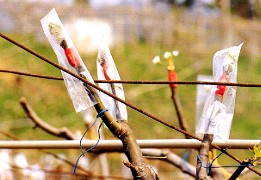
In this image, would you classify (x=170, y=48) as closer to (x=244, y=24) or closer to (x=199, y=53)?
(x=199, y=53)

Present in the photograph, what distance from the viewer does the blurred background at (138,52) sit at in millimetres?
7832

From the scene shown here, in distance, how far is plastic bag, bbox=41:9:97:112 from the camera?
79 centimetres

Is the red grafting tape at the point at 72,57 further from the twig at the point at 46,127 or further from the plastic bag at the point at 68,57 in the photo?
the twig at the point at 46,127

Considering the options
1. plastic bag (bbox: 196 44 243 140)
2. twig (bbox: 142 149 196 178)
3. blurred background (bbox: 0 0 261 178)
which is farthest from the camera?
blurred background (bbox: 0 0 261 178)

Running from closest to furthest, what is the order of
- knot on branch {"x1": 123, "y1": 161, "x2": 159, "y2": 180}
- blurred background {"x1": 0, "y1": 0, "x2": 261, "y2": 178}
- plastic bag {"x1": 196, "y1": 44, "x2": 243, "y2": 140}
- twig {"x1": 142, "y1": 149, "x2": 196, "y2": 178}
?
knot on branch {"x1": 123, "y1": 161, "x2": 159, "y2": 180} → plastic bag {"x1": 196, "y1": 44, "x2": 243, "y2": 140} → twig {"x1": 142, "y1": 149, "x2": 196, "y2": 178} → blurred background {"x1": 0, "y1": 0, "x2": 261, "y2": 178}

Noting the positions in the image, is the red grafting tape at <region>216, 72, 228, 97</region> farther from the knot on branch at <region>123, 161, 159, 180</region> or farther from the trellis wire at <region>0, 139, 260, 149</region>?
the knot on branch at <region>123, 161, 159, 180</region>

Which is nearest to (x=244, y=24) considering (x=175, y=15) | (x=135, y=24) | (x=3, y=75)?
(x=175, y=15)

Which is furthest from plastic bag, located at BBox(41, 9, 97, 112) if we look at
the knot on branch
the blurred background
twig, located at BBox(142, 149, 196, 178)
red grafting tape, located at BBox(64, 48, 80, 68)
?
the blurred background

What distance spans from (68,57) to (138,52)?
31.9 ft

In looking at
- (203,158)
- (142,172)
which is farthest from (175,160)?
(142,172)

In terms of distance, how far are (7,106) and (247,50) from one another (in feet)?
20.6

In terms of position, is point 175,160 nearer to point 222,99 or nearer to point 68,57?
point 222,99

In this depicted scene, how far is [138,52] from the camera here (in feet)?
34.5

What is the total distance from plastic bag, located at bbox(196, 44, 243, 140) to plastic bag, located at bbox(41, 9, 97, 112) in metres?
0.18
